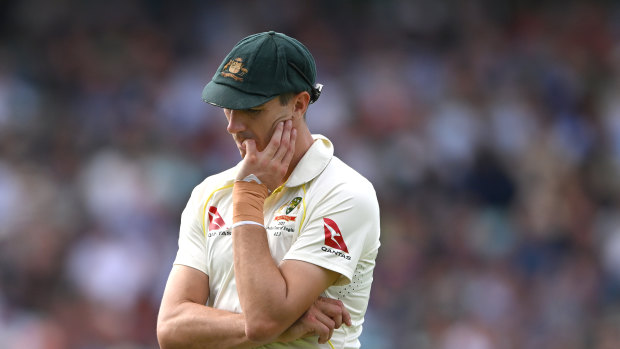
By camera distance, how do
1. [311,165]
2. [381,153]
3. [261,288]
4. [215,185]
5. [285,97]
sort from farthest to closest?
[381,153] < [215,185] < [311,165] < [285,97] < [261,288]

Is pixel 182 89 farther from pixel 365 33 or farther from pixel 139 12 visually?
pixel 365 33

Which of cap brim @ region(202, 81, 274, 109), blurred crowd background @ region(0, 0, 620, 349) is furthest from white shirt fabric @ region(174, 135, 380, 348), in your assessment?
→ blurred crowd background @ region(0, 0, 620, 349)

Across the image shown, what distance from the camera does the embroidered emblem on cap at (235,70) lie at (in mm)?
3445

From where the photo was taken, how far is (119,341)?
28.4ft

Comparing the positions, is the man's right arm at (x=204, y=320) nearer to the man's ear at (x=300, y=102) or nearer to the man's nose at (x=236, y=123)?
the man's nose at (x=236, y=123)

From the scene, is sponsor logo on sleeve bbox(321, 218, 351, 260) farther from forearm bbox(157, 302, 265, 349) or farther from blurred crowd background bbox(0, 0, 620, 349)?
blurred crowd background bbox(0, 0, 620, 349)

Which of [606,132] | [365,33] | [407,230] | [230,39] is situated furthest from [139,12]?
[606,132]

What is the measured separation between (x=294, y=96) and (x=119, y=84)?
8.01 m

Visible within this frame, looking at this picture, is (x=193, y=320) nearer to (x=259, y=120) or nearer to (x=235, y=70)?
(x=259, y=120)

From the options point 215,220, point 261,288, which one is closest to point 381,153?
point 215,220

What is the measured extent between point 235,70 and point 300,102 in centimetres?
30

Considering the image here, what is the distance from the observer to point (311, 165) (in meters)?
3.64

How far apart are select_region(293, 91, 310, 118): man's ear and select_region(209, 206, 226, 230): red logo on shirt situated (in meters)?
0.52

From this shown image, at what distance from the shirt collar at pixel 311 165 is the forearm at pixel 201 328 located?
59cm
